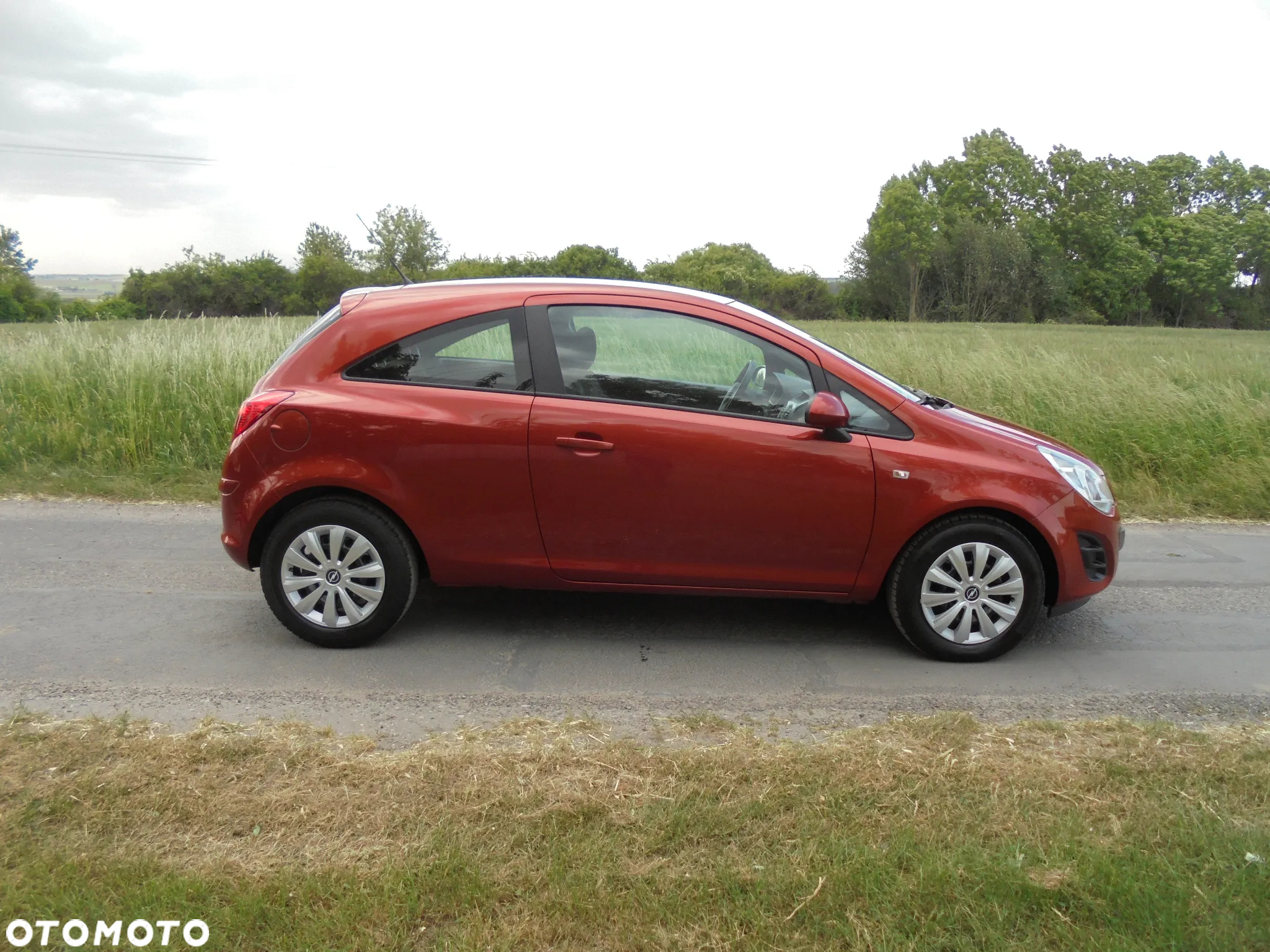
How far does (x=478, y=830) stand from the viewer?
3199 millimetres

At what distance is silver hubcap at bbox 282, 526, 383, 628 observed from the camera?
4.85m

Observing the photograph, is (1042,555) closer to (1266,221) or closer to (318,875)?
(318,875)

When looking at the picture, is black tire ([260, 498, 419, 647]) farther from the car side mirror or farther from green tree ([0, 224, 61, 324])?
green tree ([0, 224, 61, 324])

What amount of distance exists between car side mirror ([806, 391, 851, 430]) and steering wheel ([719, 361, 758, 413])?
1.10 ft

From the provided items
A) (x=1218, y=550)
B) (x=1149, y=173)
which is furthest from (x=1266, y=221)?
(x=1218, y=550)

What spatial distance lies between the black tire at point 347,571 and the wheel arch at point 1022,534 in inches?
90.8

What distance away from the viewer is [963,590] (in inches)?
193

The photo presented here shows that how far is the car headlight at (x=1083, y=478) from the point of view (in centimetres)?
498

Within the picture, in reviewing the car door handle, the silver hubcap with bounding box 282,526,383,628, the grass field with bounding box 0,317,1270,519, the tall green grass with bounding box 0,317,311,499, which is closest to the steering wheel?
the car door handle

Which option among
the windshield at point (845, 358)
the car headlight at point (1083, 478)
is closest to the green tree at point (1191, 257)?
the car headlight at point (1083, 478)

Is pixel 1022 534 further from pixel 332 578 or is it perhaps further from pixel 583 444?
pixel 332 578

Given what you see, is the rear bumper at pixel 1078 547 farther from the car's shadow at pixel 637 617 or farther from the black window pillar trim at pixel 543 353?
the black window pillar trim at pixel 543 353

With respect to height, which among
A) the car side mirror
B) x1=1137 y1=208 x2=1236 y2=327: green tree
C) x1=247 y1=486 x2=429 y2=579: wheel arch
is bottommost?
x1=247 y1=486 x2=429 y2=579: wheel arch

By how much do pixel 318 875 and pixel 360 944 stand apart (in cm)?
34
